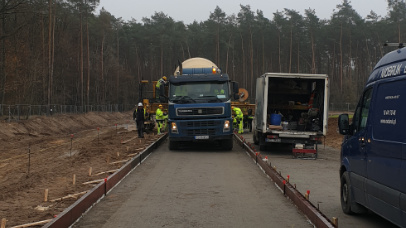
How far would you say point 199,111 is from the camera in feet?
56.6

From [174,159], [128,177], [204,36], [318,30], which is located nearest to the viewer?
[128,177]

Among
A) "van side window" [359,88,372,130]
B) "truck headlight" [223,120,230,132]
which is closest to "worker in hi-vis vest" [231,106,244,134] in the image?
"truck headlight" [223,120,230,132]

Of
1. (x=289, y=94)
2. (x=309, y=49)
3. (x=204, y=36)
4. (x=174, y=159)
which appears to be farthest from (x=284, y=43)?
(x=174, y=159)

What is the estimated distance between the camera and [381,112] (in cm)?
605

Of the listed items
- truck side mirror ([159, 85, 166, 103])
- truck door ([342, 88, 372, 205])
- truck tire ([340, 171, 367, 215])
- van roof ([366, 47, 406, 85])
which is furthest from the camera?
truck side mirror ([159, 85, 166, 103])

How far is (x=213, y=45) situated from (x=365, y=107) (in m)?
64.7

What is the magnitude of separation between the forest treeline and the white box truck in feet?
112

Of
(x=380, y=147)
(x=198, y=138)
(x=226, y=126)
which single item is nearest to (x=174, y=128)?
(x=198, y=138)

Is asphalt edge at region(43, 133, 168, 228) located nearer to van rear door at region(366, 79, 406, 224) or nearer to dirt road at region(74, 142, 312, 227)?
dirt road at region(74, 142, 312, 227)

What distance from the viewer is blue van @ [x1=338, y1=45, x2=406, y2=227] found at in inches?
208

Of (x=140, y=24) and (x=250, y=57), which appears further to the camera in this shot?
(x=140, y=24)

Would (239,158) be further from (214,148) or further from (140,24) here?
(140,24)

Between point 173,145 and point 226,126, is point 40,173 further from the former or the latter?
point 226,126

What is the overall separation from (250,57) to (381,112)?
66929 millimetres
